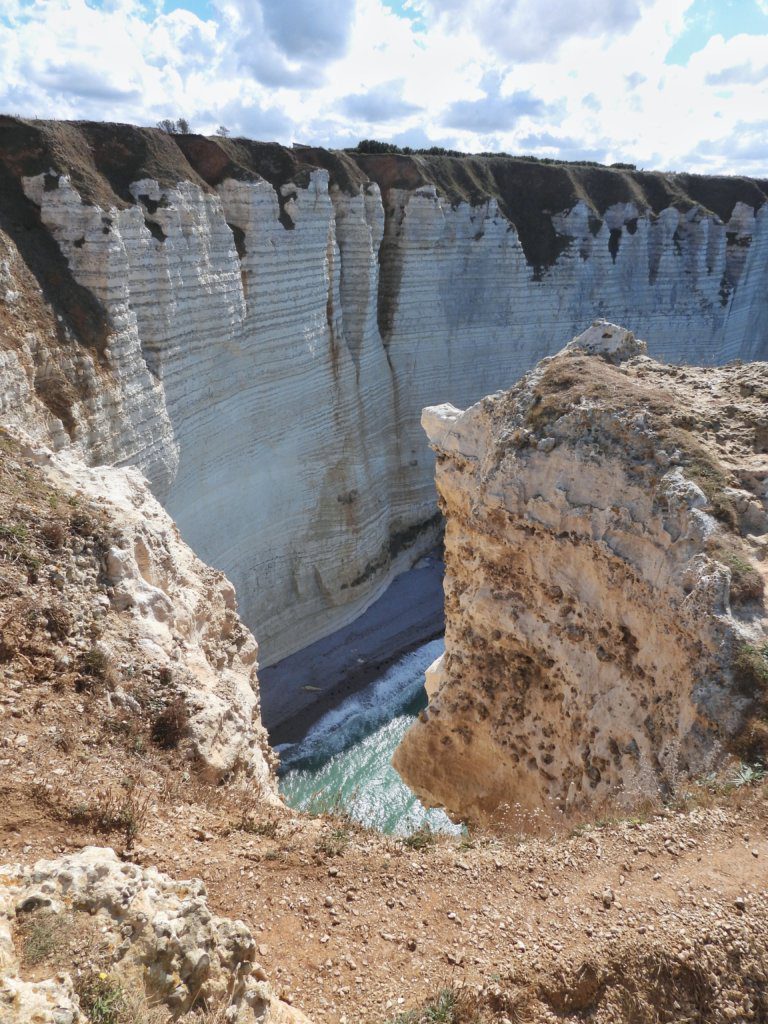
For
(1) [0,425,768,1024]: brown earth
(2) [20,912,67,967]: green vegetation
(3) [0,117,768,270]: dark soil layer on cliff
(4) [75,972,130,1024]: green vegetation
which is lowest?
(1) [0,425,768,1024]: brown earth

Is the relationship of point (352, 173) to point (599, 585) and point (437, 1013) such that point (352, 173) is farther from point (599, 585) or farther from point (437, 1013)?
point (437, 1013)

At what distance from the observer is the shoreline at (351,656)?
69.2 ft

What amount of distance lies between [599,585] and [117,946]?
21.2 ft

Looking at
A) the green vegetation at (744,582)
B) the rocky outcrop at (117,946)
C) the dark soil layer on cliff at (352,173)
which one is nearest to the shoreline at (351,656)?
the dark soil layer on cliff at (352,173)

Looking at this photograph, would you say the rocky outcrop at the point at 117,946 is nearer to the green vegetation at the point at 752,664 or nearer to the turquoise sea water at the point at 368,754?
the green vegetation at the point at 752,664

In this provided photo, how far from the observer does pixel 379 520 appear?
27.7m

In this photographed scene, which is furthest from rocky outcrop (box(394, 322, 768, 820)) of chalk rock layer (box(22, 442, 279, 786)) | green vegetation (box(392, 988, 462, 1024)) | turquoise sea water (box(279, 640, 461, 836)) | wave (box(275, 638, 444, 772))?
wave (box(275, 638, 444, 772))

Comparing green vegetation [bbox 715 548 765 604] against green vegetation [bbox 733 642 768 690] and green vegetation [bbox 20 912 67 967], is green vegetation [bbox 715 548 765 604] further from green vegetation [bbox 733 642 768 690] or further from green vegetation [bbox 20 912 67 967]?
green vegetation [bbox 20 912 67 967]

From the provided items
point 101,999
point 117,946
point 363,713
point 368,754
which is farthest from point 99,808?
point 363,713

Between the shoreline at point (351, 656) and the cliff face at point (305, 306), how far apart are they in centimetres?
74

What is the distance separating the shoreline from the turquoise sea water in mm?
503

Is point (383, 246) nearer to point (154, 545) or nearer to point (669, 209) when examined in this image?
point (669, 209)

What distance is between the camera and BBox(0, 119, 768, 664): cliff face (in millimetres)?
15594

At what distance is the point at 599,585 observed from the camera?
8328mm
